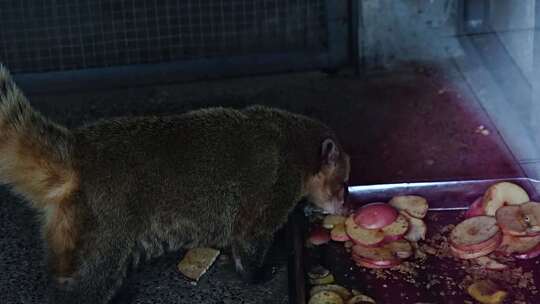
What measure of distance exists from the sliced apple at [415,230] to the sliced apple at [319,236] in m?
0.31

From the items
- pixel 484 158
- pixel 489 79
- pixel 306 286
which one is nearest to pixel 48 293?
pixel 306 286

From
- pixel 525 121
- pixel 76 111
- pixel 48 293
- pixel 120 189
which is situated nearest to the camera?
pixel 120 189

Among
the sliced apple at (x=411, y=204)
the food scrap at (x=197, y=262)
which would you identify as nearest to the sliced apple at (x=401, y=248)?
the sliced apple at (x=411, y=204)

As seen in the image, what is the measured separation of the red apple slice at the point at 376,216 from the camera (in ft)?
13.8

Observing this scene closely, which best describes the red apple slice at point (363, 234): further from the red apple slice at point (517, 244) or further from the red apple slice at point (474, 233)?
the red apple slice at point (517, 244)

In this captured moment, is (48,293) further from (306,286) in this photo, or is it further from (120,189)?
(306,286)

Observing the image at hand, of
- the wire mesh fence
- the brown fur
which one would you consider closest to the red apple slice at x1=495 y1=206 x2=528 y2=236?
the brown fur

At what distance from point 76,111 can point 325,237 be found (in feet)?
6.34

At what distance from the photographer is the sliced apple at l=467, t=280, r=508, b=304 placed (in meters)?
3.81

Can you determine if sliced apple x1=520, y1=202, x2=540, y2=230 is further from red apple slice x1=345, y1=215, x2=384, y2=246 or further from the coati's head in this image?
the coati's head

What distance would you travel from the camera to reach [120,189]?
3.78m

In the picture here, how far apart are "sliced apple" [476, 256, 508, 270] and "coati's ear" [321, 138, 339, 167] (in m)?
0.67

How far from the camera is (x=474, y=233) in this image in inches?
162

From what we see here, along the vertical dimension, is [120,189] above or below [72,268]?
above
